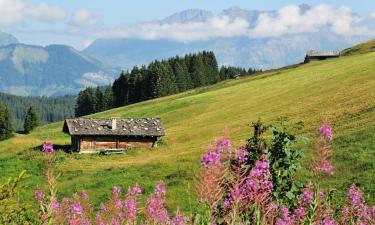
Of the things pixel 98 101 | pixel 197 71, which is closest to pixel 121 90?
pixel 98 101

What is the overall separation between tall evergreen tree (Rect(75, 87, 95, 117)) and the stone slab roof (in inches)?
3738

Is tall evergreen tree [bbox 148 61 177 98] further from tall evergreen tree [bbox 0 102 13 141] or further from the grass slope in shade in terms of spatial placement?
the grass slope in shade

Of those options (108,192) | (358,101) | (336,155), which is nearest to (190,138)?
(358,101)

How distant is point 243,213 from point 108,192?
32.2 metres

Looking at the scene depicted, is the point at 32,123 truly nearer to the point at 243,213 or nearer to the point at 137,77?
the point at 137,77

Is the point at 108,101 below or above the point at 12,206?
below

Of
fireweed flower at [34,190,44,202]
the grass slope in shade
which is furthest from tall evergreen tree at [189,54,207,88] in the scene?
fireweed flower at [34,190,44,202]

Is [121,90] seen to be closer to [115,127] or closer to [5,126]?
[5,126]

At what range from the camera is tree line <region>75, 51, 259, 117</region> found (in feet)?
463

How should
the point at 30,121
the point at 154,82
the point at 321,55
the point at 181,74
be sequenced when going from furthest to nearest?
1. the point at 181,74
2. the point at 154,82
3. the point at 30,121
4. the point at 321,55

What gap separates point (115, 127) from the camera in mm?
63344

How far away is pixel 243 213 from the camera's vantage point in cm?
615

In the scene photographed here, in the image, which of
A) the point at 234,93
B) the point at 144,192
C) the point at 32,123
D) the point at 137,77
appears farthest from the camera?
the point at 137,77

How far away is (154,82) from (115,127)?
76.3m
